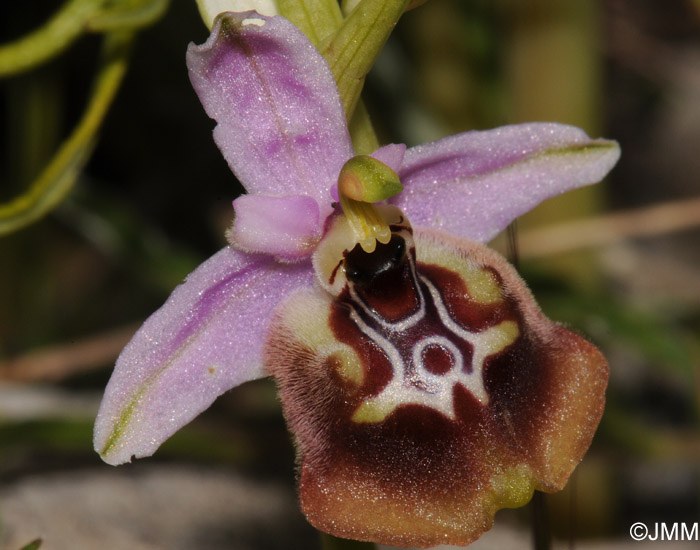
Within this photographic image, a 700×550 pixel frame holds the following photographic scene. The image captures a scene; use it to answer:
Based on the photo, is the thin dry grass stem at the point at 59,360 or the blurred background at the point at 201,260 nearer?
the blurred background at the point at 201,260

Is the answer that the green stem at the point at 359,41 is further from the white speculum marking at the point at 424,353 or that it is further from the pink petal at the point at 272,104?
the white speculum marking at the point at 424,353

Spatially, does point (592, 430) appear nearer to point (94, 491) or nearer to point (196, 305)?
point (196, 305)

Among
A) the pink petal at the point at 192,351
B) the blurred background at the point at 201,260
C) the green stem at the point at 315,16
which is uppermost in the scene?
the green stem at the point at 315,16

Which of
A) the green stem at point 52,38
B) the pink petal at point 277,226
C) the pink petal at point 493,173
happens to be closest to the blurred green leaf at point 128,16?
the green stem at point 52,38

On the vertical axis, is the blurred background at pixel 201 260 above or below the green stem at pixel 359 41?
below

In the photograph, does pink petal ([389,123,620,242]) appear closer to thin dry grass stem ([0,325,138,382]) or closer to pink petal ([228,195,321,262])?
pink petal ([228,195,321,262])

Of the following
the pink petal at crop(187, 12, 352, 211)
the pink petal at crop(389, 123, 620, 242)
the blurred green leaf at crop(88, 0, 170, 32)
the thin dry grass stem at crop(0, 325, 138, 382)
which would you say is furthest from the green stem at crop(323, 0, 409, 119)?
the thin dry grass stem at crop(0, 325, 138, 382)

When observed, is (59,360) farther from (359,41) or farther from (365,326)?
(359,41)
